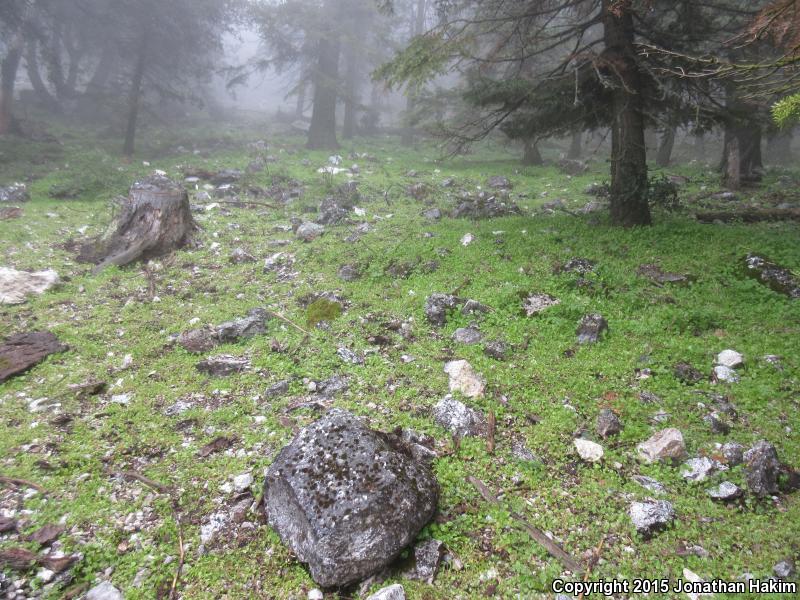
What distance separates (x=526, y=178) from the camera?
14.6 metres

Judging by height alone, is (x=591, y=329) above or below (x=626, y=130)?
below

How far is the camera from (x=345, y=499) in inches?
112

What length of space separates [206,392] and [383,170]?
1337 cm

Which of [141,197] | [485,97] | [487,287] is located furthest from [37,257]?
[485,97]

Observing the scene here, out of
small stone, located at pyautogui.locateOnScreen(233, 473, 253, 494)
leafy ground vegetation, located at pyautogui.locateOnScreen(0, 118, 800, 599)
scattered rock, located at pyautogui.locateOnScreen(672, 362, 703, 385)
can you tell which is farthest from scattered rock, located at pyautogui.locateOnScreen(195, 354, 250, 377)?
scattered rock, located at pyautogui.locateOnScreen(672, 362, 703, 385)

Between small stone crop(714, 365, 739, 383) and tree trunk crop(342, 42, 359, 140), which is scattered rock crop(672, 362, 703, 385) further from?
tree trunk crop(342, 42, 359, 140)

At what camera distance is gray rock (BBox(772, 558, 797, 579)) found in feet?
8.48

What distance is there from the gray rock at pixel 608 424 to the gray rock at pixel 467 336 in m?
1.80

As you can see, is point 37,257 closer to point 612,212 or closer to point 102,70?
point 612,212

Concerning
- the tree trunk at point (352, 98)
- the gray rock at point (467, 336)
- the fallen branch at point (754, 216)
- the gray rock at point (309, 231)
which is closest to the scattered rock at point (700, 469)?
the gray rock at point (467, 336)

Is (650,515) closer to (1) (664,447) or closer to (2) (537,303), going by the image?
(1) (664,447)

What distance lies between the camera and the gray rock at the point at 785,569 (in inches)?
102

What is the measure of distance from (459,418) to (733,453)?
2.26 meters

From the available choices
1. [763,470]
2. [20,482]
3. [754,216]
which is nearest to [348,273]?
[20,482]
